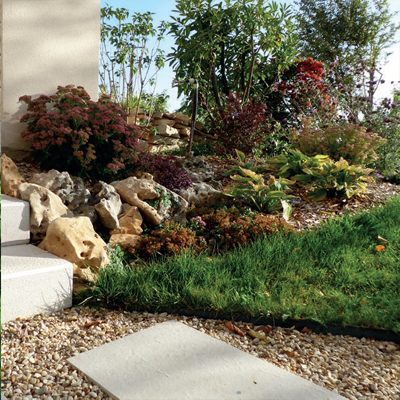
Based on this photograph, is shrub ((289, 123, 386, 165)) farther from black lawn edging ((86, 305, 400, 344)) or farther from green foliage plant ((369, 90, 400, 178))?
black lawn edging ((86, 305, 400, 344))

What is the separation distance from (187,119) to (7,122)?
4714mm

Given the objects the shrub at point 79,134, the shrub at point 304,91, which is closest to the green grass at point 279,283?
the shrub at point 79,134

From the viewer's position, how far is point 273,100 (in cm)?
923

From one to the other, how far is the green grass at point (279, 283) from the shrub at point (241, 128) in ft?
9.97

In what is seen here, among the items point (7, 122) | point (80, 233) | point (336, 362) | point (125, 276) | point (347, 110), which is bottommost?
point (336, 362)

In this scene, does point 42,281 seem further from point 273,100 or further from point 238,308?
point 273,100

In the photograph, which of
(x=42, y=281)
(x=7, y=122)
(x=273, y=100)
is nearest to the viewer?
(x=42, y=281)

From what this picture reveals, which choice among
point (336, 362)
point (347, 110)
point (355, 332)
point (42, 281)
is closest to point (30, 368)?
point (42, 281)

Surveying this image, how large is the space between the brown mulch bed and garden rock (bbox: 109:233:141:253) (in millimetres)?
976

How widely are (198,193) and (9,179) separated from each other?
6.29 ft

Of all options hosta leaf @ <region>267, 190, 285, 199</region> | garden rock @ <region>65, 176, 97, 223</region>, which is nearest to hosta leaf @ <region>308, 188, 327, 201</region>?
hosta leaf @ <region>267, 190, 285, 199</region>

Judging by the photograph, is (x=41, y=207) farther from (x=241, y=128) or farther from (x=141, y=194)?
(x=241, y=128)

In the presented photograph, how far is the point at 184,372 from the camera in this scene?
1855 millimetres

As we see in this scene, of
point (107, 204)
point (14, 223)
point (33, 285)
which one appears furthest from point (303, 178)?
point (33, 285)
